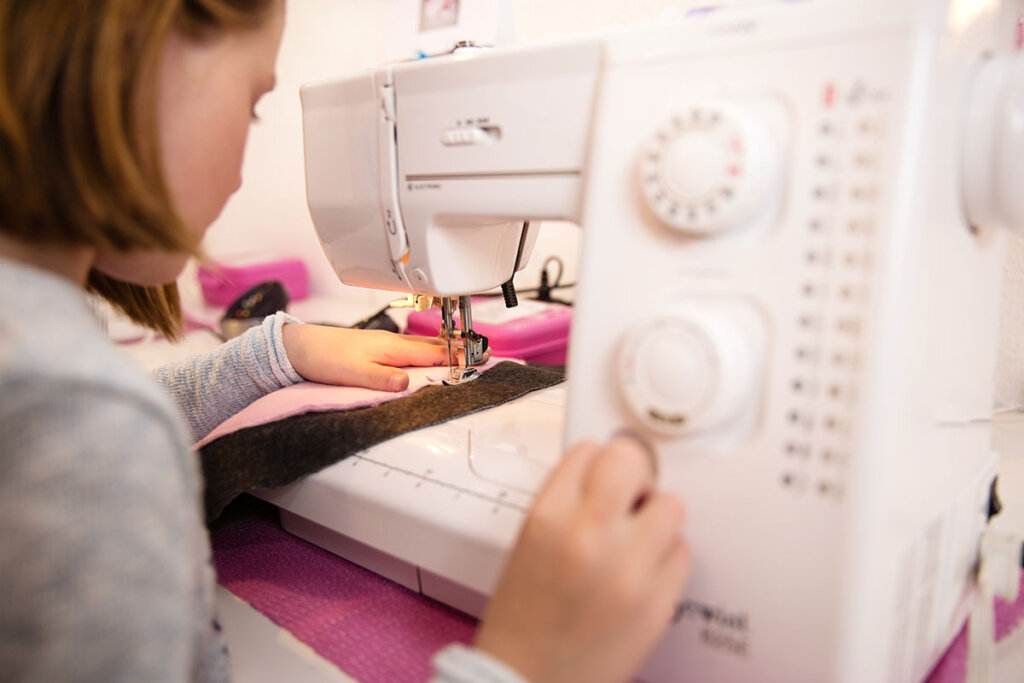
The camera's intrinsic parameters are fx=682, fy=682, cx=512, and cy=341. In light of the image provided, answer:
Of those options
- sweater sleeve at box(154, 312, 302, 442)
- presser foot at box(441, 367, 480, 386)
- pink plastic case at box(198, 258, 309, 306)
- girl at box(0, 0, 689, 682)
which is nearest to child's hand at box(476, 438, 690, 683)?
girl at box(0, 0, 689, 682)

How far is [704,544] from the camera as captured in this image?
384 millimetres

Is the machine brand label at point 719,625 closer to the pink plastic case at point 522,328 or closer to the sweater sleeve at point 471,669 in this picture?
the sweater sleeve at point 471,669

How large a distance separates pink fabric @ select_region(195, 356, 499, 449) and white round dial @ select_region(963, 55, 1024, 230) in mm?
506

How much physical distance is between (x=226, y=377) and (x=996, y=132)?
2.37 ft

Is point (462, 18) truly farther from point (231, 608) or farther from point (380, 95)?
point (231, 608)

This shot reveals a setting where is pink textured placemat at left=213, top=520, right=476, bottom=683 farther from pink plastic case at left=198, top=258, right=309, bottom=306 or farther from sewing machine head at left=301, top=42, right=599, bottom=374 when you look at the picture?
pink plastic case at left=198, top=258, right=309, bottom=306

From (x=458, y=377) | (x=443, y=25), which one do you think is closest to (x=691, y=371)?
(x=458, y=377)

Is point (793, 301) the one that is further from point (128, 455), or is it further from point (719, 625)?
point (128, 455)

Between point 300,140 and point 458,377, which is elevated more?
point 300,140

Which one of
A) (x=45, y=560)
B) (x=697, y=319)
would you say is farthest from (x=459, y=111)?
(x=45, y=560)

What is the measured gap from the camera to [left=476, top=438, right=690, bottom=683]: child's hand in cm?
34

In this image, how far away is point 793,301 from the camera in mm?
358

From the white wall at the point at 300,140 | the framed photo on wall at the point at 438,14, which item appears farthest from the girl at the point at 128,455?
the white wall at the point at 300,140

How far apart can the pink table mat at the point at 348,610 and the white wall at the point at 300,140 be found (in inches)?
24.2
